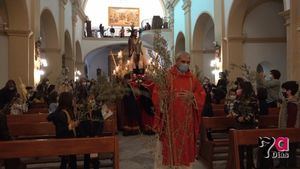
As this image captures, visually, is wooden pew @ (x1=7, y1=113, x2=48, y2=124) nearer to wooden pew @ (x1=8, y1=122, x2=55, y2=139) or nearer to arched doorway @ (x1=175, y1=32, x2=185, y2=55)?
wooden pew @ (x1=8, y1=122, x2=55, y2=139)

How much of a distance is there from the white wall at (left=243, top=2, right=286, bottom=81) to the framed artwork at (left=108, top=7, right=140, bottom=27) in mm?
21138

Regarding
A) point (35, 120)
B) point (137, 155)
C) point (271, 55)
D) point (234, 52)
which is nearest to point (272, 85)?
point (137, 155)

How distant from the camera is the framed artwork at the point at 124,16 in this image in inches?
1410

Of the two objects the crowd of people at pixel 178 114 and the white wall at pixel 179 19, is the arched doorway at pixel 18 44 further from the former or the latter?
the white wall at pixel 179 19

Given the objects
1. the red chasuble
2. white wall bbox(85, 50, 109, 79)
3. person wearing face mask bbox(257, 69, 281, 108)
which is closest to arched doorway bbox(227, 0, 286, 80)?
person wearing face mask bbox(257, 69, 281, 108)

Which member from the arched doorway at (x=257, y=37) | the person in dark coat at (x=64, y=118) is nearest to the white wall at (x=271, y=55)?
the arched doorway at (x=257, y=37)

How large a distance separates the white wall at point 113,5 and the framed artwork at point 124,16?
367mm

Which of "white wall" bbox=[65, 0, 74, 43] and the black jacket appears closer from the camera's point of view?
the black jacket

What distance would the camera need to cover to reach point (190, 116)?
4.75 meters

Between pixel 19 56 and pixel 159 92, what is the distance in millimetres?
10035

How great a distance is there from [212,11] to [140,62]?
20.7 feet

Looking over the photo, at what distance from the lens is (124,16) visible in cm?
3603

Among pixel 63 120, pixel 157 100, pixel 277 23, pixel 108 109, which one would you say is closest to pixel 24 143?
pixel 63 120

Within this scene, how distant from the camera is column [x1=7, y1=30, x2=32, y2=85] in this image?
13.0 m
